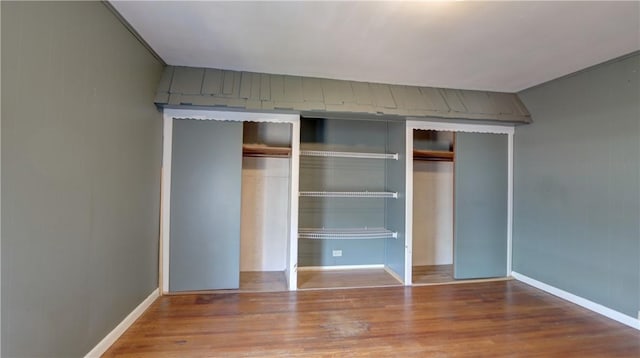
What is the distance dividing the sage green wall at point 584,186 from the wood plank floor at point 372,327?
14.5 inches

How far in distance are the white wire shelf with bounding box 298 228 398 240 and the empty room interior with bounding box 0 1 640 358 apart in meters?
0.05

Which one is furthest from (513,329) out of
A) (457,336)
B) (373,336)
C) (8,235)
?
(8,235)

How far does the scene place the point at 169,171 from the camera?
312 centimetres

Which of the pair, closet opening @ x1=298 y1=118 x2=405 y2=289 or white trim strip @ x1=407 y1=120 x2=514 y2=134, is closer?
white trim strip @ x1=407 y1=120 x2=514 y2=134

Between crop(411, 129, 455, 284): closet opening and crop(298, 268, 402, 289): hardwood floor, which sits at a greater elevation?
crop(411, 129, 455, 284): closet opening

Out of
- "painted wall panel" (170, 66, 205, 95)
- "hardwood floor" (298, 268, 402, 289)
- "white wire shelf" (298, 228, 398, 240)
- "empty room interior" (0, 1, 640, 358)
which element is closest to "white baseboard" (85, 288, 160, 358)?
"empty room interior" (0, 1, 640, 358)

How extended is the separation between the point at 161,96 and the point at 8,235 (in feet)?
6.20

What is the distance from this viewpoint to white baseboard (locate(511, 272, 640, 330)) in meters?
2.64

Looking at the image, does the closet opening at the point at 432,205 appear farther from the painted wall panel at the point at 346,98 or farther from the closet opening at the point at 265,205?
the closet opening at the point at 265,205

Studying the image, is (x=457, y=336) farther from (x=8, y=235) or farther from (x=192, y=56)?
(x=192, y=56)

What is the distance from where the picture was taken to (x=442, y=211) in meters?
4.36

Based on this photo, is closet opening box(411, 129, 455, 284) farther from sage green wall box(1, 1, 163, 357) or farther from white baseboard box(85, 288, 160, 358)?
sage green wall box(1, 1, 163, 357)

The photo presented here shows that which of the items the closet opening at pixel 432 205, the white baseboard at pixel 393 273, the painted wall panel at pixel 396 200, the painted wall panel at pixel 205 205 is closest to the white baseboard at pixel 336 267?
the white baseboard at pixel 393 273

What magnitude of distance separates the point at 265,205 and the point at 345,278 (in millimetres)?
1361
